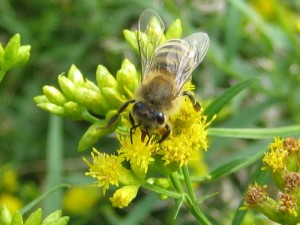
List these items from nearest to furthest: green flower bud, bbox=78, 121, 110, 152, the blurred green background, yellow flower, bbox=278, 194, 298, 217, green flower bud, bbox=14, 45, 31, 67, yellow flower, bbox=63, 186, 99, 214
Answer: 1. yellow flower, bbox=278, 194, 298, 217
2. green flower bud, bbox=78, 121, 110, 152
3. green flower bud, bbox=14, 45, 31, 67
4. the blurred green background
5. yellow flower, bbox=63, 186, 99, 214

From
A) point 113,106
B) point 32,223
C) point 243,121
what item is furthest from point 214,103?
point 243,121

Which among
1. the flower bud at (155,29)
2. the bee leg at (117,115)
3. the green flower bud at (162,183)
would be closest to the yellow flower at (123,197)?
the green flower bud at (162,183)

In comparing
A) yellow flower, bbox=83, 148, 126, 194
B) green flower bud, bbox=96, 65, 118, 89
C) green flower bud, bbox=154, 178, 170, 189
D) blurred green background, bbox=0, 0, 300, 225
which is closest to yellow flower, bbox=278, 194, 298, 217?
green flower bud, bbox=154, 178, 170, 189

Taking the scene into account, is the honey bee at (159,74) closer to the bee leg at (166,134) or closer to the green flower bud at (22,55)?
the bee leg at (166,134)

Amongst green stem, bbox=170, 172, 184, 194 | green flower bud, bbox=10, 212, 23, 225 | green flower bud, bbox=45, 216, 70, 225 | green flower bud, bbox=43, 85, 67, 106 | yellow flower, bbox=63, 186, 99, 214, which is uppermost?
green flower bud, bbox=43, 85, 67, 106

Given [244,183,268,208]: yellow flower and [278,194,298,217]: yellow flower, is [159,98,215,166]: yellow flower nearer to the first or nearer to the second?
[244,183,268,208]: yellow flower

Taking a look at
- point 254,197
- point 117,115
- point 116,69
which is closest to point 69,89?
point 117,115
